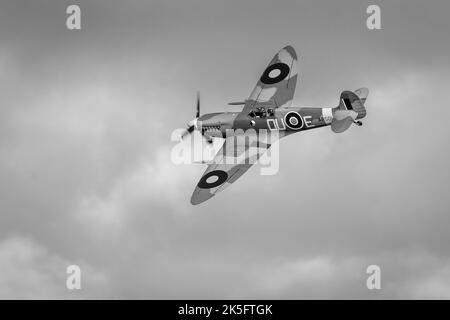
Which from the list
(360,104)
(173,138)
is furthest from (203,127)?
(360,104)

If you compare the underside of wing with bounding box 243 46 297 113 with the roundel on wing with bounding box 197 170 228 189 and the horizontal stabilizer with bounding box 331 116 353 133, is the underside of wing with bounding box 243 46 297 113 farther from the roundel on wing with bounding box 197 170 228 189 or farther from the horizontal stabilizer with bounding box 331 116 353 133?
the horizontal stabilizer with bounding box 331 116 353 133

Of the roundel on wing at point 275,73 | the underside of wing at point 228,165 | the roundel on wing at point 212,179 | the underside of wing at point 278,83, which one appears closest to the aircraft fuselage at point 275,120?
the underside of wing at point 228,165

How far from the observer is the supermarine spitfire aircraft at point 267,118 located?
50062 mm

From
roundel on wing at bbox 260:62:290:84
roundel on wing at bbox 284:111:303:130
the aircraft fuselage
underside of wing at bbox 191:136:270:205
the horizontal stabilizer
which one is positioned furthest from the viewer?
roundel on wing at bbox 260:62:290:84

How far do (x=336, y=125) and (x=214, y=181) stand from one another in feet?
24.9

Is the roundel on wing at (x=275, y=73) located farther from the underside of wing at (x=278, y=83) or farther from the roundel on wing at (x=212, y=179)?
the roundel on wing at (x=212, y=179)

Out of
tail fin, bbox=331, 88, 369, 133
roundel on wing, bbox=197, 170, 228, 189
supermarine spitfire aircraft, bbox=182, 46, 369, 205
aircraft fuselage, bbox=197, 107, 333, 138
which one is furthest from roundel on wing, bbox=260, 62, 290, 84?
roundel on wing, bbox=197, 170, 228, 189

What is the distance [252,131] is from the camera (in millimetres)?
52906

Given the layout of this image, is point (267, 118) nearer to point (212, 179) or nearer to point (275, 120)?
point (275, 120)

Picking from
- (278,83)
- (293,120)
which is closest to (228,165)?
(293,120)

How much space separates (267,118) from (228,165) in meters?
4.14

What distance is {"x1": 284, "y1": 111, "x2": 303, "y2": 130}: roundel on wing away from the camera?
52.5 m

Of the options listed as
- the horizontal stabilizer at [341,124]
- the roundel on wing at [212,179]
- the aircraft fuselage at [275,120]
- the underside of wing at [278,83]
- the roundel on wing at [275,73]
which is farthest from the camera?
the roundel on wing at [275,73]

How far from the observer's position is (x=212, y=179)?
5009 cm
